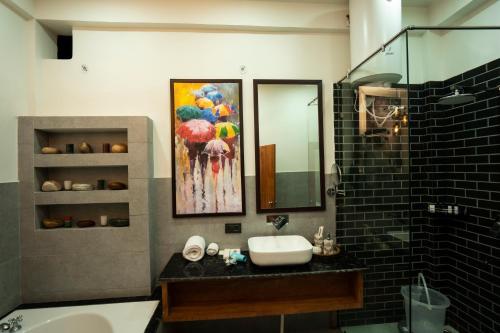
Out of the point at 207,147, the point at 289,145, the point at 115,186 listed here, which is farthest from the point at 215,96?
the point at 115,186

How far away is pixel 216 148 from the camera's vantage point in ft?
6.36

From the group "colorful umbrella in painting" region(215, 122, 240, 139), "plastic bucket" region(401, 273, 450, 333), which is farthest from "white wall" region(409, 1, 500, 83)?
"plastic bucket" region(401, 273, 450, 333)

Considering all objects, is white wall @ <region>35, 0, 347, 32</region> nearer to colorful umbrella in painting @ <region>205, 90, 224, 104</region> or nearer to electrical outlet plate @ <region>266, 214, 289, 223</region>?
colorful umbrella in painting @ <region>205, 90, 224, 104</region>

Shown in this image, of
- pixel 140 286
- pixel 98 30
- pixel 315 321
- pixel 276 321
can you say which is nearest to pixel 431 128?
pixel 315 321

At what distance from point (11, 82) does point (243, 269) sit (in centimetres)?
220

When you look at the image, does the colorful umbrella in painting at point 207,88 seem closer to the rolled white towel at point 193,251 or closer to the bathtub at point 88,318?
the rolled white towel at point 193,251

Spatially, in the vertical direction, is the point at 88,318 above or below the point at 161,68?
below

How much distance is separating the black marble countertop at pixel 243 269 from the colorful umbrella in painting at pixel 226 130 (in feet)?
3.32

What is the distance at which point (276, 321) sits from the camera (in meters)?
1.97

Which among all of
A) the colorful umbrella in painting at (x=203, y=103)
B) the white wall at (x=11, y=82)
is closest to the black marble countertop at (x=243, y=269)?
the colorful umbrella in painting at (x=203, y=103)

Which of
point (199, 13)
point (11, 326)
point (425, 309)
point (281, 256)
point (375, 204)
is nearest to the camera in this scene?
point (11, 326)

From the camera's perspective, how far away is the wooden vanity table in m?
1.55

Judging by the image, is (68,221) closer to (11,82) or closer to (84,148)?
(84,148)

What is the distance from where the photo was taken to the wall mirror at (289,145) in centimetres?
199
